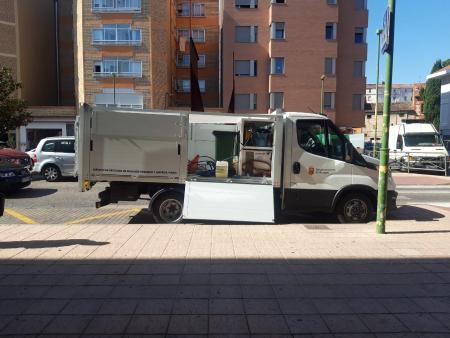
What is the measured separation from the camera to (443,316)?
4.08m

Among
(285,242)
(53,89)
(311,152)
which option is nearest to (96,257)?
(285,242)

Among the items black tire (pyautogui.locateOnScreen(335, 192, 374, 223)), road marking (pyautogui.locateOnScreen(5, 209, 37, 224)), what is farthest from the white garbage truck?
road marking (pyautogui.locateOnScreen(5, 209, 37, 224))

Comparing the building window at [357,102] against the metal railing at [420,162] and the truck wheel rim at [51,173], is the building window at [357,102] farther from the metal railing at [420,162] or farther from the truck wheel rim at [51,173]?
the truck wheel rim at [51,173]

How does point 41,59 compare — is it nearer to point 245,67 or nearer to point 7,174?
point 245,67

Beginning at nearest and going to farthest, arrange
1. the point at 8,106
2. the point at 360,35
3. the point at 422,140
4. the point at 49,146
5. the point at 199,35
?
the point at 49,146 → the point at 8,106 → the point at 422,140 → the point at 360,35 → the point at 199,35

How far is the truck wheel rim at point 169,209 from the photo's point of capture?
29.3ft

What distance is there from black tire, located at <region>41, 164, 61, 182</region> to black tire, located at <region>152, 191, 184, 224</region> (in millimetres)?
10287

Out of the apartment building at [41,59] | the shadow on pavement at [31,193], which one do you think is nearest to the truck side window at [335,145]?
the shadow on pavement at [31,193]

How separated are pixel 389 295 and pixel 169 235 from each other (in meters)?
3.69

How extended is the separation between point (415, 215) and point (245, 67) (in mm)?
38493

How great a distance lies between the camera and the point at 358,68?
47.2 metres

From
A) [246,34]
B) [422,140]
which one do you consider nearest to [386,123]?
[422,140]

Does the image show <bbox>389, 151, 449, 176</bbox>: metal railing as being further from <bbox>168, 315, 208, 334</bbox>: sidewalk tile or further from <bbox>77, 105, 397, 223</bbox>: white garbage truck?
<bbox>168, 315, 208, 334</bbox>: sidewalk tile

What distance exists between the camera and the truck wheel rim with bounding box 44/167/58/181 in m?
17.8
